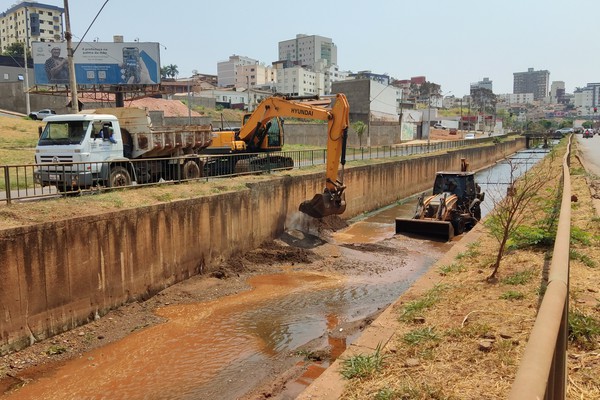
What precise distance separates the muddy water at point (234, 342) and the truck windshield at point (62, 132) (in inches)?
256

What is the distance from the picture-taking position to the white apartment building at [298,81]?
12875 cm

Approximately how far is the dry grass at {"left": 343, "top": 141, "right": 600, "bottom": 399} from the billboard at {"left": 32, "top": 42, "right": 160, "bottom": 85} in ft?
142

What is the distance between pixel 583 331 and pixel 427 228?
14.4m

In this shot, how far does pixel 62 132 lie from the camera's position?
14969 mm

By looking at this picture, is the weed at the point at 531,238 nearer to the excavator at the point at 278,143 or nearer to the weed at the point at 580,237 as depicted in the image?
the weed at the point at 580,237

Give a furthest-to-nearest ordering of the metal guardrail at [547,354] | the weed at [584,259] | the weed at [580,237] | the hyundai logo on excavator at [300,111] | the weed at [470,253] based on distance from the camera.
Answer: the hyundai logo on excavator at [300,111] → the weed at [470,253] → the weed at [580,237] → the weed at [584,259] → the metal guardrail at [547,354]

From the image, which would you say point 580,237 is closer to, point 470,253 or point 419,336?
point 470,253

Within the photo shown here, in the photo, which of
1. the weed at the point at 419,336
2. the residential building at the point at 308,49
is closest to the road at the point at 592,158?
the weed at the point at 419,336

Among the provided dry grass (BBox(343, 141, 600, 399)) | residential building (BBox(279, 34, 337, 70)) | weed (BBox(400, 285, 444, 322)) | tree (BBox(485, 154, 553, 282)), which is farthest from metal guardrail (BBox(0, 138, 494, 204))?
residential building (BBox(279, 34, 337, 70))

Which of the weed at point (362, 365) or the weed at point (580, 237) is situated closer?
the weed at point (362, 365)

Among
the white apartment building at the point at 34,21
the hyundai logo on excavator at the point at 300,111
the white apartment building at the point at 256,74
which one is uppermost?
the white apartment building at the point at 34,21

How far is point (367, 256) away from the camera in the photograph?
1708 cm

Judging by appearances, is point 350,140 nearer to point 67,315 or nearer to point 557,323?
point 67,315

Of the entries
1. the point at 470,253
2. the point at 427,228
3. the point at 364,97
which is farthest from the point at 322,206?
the point at 364,97
